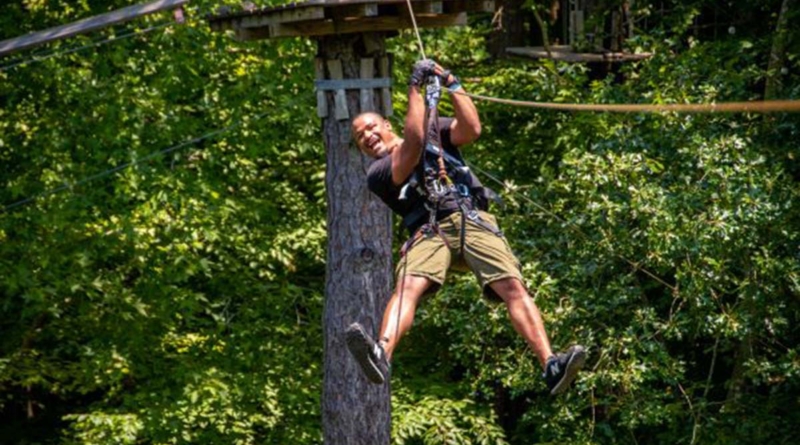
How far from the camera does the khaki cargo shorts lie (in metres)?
6.25

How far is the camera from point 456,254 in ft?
20.8

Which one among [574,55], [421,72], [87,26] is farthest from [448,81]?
[574,55]

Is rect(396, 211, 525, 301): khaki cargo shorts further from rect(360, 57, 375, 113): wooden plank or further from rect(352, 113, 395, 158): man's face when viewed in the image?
rect(360, 57, 375, 113): wooden plank

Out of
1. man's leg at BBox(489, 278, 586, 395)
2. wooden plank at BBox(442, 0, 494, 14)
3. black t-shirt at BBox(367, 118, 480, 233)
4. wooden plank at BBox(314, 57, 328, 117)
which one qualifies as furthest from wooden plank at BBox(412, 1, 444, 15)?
man's leg at BBox(489, 278, 586, 395)

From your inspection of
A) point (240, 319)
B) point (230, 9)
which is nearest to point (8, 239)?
point (240, 319)

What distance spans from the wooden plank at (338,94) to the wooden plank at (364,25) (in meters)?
0.22

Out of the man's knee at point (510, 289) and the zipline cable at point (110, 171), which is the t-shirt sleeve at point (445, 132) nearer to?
the man's knee at point (510, 289)

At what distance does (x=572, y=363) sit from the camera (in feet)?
19.5

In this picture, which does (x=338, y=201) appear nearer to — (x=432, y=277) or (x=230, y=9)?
(x=230, y=9)

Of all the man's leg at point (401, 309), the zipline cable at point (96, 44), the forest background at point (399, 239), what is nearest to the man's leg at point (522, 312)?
the man's leg at point (401, 309)

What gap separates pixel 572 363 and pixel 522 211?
4539 millimetres

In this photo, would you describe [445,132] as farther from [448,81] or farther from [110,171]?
[110,171]

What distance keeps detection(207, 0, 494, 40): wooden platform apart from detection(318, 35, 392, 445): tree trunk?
0.52 metres

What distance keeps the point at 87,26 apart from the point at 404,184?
166 inches
